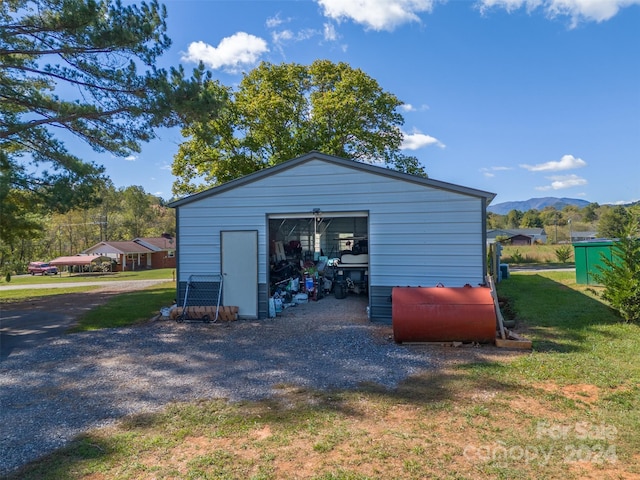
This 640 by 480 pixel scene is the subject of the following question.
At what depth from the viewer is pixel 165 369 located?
532 centimetres

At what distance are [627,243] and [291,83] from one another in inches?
690

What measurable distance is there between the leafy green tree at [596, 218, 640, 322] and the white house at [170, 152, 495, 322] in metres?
2.33

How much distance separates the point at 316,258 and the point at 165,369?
946 centimetres

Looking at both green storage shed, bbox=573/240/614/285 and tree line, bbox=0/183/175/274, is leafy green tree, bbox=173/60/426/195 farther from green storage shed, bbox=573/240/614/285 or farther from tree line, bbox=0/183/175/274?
tree line, bbox=0/183/175/274

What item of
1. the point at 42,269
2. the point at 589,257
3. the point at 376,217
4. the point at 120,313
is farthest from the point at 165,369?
the point at 42,269

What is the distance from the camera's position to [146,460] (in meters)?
2.95

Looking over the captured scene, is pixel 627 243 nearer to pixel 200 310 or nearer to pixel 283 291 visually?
pixel 283 291

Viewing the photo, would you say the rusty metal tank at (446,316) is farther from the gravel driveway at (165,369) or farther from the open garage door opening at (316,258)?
the open garage door opening at (316,258)

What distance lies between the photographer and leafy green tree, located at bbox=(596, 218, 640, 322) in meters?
6.75

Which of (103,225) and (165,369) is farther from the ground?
(103,225)

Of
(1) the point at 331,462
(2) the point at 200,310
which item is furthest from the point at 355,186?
(1) the point at 331,462

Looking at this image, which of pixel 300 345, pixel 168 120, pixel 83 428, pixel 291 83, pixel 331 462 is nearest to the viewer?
pixel 331 462

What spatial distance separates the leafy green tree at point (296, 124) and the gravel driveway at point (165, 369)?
12.9 meters

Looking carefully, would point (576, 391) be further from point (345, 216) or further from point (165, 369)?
point (345, 216)
